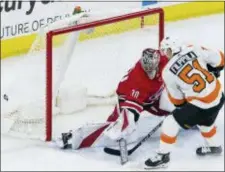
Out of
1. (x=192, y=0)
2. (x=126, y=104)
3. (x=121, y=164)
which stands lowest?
(x=121, y=164)

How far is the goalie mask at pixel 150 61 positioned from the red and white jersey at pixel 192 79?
0.11 meters

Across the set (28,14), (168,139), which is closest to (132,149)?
(168,139)

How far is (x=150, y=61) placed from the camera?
14.2 feet

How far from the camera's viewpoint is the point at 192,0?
6.34 m

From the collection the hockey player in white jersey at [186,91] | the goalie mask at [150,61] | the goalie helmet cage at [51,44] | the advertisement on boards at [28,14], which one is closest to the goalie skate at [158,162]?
the hockey player in white jersey at [186,91]

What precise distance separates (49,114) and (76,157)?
275mm

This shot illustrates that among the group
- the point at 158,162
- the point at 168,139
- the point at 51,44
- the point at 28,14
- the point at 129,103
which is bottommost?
the point at 158,162

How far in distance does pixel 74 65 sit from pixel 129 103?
694 mm

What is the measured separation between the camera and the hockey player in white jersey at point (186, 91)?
421cm

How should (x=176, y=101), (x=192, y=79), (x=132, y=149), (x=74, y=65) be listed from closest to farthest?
(x=192, y=79), (x=176, y=101), (x=132, y=149), (x=74, y=65)

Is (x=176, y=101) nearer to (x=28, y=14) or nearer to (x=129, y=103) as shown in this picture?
(x=129, y=103)

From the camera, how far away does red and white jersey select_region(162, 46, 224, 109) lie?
165 inches

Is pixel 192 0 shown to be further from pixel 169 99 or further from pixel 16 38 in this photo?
pixel 169 99

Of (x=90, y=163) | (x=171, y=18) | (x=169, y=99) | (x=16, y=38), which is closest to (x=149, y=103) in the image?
(x=169, y=99)
